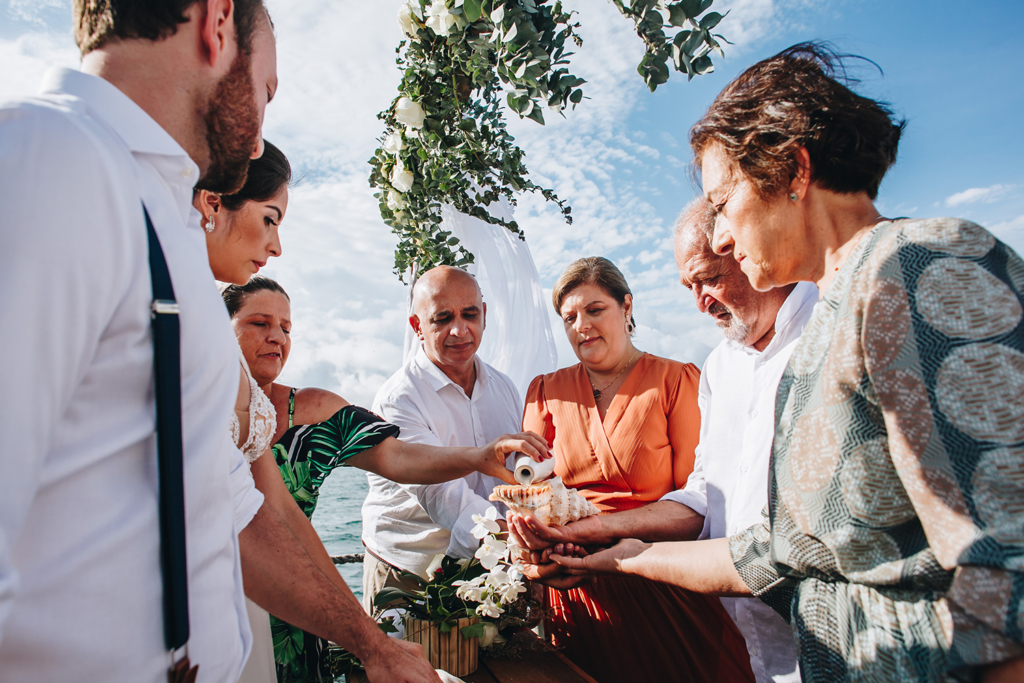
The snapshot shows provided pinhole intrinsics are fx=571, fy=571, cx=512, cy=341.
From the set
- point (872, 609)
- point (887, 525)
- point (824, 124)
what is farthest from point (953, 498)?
point (824, 124)

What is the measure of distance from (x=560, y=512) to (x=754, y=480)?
831 mm

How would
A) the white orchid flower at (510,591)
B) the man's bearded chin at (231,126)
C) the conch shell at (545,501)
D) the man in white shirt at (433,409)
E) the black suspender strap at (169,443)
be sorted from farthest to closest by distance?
the man in white shirt at (433,409) < the conch shell at (545,501) < the white orchid flower at (510,591) < the man's bearded chin at (231,126) < the black suspender strap at (169,443)

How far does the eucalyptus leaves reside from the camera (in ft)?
6.33

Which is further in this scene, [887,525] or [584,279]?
[584,279]

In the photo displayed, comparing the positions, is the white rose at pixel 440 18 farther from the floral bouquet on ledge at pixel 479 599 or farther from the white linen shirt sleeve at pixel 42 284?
the floral bouquet on ledge at pixel 479 599

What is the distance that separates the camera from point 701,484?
107 inches

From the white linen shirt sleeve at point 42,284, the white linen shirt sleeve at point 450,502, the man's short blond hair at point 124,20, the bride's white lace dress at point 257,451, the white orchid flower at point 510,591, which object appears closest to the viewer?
the white linen shirt sleeve at point 42,284

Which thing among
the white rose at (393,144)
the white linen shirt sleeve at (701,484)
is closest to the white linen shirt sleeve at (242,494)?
the white linen shirt sleeve at (701,484)

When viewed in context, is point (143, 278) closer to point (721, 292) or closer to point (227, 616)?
point (227, 616)

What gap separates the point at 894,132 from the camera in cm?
155

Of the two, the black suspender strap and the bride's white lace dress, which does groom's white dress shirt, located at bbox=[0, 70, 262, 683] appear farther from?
the bride's white lace dress

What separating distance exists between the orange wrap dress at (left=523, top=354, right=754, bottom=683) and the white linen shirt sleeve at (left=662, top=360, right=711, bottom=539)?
15cm

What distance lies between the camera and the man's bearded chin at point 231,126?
1233 mm

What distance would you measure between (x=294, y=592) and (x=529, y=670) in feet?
3.29
